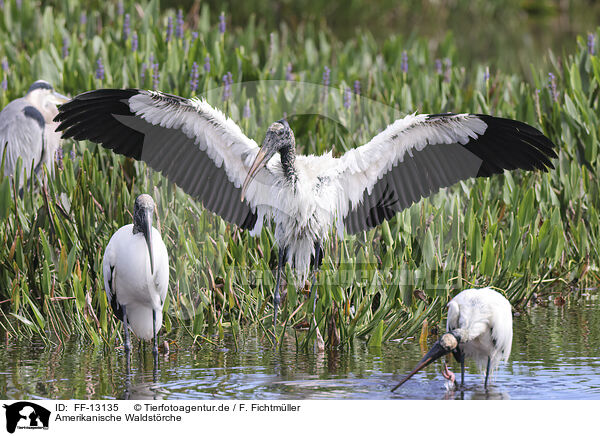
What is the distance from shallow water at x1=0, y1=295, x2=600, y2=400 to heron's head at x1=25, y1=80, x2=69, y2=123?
275 cm

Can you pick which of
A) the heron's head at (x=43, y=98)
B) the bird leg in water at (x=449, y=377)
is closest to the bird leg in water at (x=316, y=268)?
the bird leg in water at (x=449, y=377)

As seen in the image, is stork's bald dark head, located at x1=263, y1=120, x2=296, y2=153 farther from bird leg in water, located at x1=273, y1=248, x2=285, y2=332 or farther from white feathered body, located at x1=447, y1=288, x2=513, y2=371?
white feathered body, located at x1=447, y1=288, x2=513, y2=371

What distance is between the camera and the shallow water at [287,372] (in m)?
4.26

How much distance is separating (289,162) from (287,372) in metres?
1.06

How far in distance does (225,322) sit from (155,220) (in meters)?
0.77

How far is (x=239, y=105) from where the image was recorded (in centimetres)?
545

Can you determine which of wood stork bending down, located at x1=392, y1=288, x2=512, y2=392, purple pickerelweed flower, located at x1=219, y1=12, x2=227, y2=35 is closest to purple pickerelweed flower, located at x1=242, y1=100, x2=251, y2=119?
wood stork bending down, located at x1=392, y1=288, x2=512, y2=392

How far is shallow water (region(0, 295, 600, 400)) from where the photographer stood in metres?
4.26

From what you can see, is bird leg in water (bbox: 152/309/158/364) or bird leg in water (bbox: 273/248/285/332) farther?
bird leg in water (bbox: 273/248/285/332)

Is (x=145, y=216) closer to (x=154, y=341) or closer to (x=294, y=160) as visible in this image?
(x=154, y=341)

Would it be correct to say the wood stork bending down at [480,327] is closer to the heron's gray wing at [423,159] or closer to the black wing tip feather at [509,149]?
the heron's gray wing at [423,159]

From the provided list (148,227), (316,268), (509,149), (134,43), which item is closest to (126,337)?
(148,227)

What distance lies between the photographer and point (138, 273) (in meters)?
4.70
